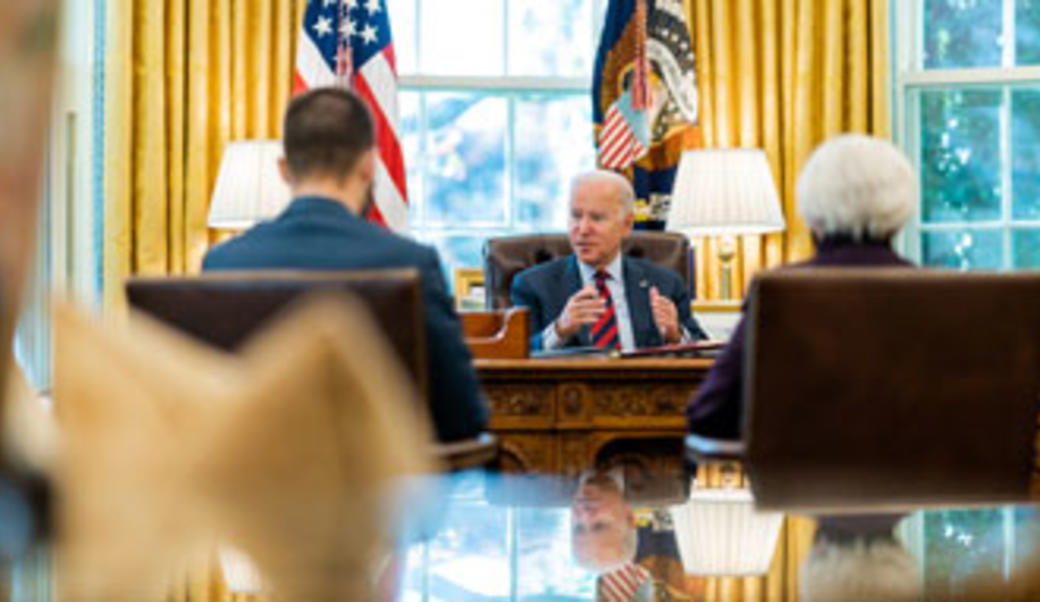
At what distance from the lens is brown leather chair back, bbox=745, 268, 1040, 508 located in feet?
7.35

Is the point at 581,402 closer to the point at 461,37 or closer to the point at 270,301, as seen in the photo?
the point at 270,301

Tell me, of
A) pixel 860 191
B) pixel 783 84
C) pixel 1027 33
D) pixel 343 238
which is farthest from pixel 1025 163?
pixel 343 238

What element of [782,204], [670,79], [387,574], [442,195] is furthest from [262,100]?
[387,574]

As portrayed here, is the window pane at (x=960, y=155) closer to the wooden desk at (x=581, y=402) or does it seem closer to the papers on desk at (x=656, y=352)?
Answer: the papers on desk at (x=656, y=352)

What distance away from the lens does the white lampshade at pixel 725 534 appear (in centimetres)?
157

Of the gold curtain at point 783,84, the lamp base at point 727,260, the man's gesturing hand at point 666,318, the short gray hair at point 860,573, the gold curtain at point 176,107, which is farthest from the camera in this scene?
the gold curtain at point 783,84

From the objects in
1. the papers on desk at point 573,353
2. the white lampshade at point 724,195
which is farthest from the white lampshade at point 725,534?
the white lampshade at point 724,195

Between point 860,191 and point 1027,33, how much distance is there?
4793mm

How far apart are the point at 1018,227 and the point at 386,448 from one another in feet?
22.7

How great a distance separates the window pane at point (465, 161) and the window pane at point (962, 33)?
2.05 meters

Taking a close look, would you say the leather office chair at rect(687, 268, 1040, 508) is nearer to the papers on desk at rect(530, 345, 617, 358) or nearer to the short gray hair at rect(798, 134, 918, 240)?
the short gray hair at rect(798, 134, 918, 240)

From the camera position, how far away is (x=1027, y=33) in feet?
22.9

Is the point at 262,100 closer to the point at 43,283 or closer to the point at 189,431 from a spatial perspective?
the point at 43,283

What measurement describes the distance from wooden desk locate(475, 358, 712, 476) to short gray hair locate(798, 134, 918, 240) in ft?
3.10
